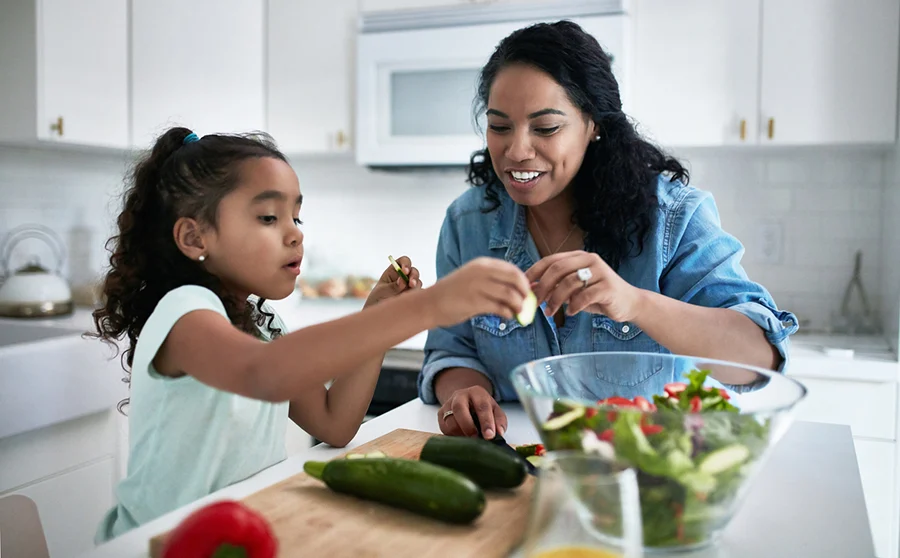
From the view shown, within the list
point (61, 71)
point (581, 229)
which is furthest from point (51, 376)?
point (581, 229)

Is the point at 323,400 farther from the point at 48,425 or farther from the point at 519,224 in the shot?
the point at 48,425

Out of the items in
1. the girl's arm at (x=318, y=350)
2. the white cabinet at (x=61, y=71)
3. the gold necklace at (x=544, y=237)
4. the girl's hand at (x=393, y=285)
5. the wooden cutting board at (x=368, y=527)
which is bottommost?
the wooden cutting board at (x=368, y=527)

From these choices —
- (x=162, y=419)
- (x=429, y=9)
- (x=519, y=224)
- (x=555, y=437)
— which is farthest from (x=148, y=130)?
(x=555, y=437)

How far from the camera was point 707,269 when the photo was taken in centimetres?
148

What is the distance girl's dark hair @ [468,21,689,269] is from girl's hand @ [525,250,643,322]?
380mm

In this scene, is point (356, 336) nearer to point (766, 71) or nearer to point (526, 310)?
point (526, 310)

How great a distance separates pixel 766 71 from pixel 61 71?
2423 millimetres

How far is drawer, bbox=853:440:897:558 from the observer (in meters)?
2.41

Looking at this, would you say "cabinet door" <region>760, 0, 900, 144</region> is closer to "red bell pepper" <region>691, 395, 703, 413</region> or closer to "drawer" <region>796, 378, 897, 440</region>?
"drawer" <region>796, 378, 897, 440</region>

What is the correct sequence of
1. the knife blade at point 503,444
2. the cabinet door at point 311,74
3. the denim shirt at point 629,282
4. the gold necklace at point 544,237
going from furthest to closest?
the cabinet door at point 311,74 < the gold necklace at point 544,237 < the denim shirt at point 629,282 < the knife blade at point 503,444

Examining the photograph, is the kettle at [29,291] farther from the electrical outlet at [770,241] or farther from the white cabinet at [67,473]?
the electrical outlet at [770,241]

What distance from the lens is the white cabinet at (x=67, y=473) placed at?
6.99ft

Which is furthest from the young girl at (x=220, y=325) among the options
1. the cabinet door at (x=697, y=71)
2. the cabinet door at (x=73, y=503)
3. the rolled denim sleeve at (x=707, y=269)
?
the cabinet door at (x=697, y=71)

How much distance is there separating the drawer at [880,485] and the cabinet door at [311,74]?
7.43 ft
